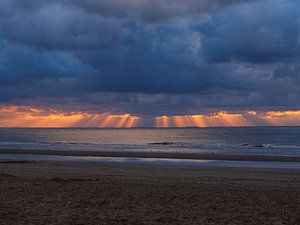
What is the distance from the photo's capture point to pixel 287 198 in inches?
511

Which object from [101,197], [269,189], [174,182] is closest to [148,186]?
[174,182]

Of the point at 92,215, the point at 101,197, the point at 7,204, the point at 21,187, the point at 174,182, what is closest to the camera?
the point at 92,215

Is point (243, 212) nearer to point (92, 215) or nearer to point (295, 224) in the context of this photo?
point (295, 224)

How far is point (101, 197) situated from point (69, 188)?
2367 millimetres

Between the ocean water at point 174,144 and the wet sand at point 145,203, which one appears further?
the ocean water at point 174,144

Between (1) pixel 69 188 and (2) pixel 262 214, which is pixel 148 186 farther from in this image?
(2) pixel 262 214

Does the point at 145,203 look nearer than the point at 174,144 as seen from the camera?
Yes

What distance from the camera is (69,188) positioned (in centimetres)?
1478

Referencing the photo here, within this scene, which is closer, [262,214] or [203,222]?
[203,222]

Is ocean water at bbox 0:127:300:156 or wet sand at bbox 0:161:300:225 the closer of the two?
wet sand at bbox 0:161:300:225

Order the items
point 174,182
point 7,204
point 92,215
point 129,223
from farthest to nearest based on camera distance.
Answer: point 174,182, point 7,204, point 92,215, point 129,223

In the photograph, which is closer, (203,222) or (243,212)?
(203,222)

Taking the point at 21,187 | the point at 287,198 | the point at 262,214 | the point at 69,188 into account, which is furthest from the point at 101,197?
the point at 287,198

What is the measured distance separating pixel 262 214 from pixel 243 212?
49cm
